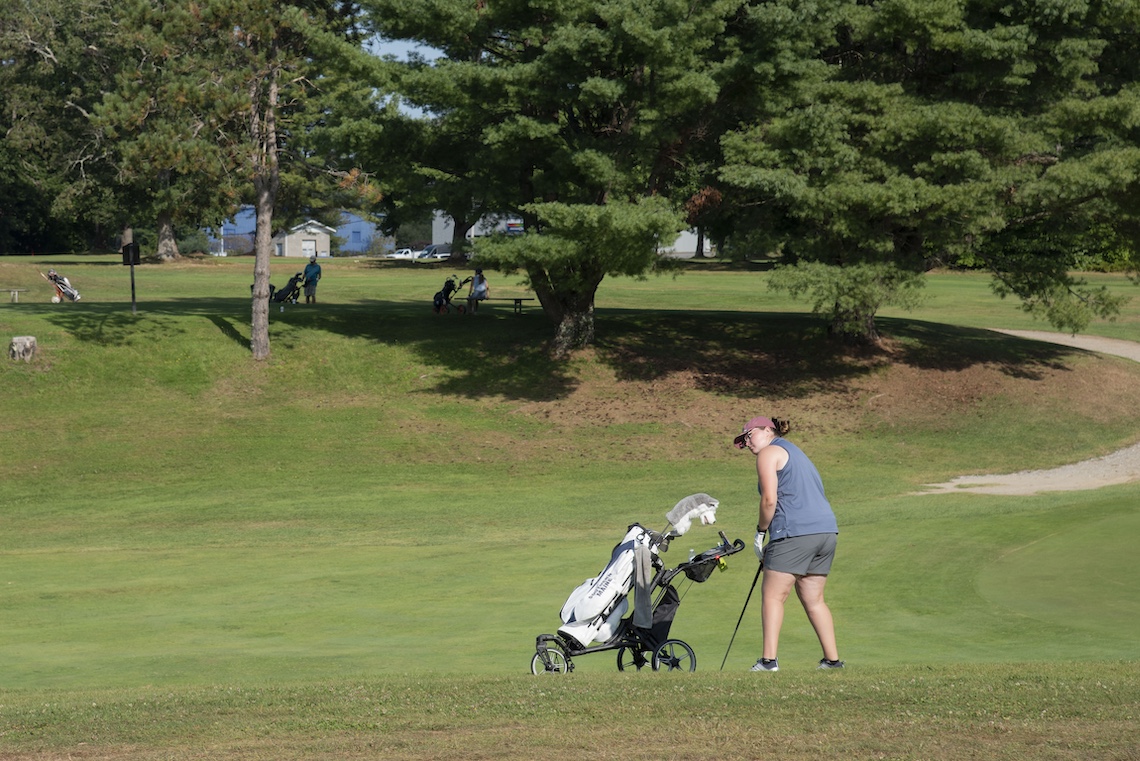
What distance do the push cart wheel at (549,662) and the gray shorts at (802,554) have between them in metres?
1.66

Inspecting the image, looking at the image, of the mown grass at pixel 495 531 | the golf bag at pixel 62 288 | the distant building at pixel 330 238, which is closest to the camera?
the mown grass at pixel 495 531

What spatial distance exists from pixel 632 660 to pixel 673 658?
0.72 metres

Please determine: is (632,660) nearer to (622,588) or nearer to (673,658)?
(673,658)

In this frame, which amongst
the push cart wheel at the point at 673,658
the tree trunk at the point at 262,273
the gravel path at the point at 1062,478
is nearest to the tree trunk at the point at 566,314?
the tree trunk at the point at 262,273

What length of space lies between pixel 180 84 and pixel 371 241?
88233 mm

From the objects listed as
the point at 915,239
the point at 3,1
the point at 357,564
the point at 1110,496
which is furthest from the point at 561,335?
the point at 3,1

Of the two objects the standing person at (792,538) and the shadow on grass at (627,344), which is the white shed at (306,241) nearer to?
the shadow on grass at (627,344)

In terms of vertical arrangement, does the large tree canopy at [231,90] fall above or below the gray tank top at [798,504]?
above

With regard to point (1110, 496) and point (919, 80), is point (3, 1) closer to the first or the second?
point (919, 80)

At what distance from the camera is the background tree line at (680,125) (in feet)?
96.0

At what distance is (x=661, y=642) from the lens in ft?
30.7

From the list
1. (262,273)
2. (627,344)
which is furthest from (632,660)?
(627,344)

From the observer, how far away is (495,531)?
19.9 metres

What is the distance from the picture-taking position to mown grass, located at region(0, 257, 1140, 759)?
6879 mm
